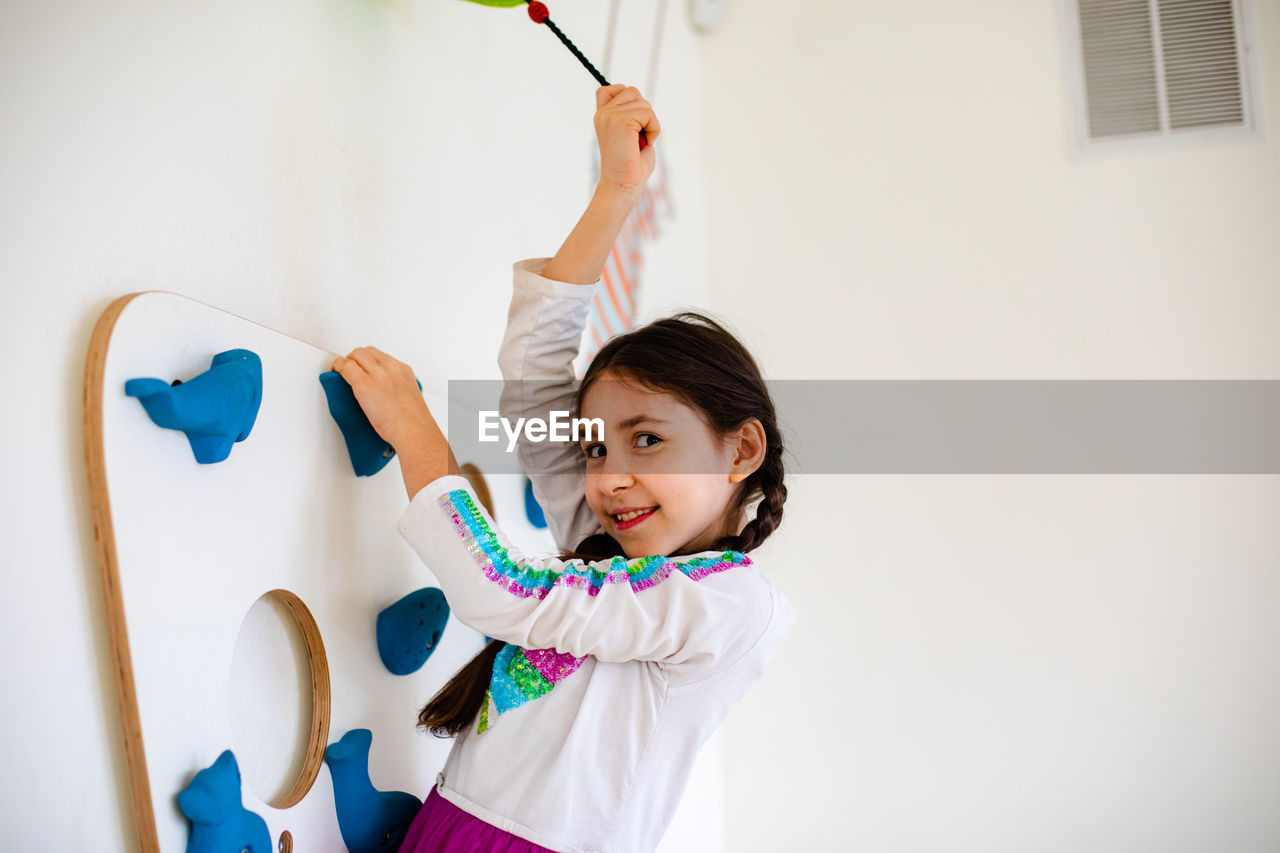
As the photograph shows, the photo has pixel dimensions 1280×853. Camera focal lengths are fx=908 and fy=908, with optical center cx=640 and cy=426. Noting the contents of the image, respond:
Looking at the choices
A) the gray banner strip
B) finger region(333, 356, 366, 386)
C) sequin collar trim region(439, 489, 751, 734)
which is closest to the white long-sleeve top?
sequin collar trim region(439, 489, 751, 734)

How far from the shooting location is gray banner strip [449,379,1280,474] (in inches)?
62.4

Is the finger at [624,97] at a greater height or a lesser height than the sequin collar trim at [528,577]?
greater

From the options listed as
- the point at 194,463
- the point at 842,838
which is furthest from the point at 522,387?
the point at 842,838

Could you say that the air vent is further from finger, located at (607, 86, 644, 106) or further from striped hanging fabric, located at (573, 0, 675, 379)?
finger, located at (607, 86, 644, 106)

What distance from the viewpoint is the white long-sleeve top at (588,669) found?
0.68 m

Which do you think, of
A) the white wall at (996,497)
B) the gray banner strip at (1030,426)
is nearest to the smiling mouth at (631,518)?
the gray banner strip at (1030,426)

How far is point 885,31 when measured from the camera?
5.92ft

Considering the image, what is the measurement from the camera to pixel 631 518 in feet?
2.71

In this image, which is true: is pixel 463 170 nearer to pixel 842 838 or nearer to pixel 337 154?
pixel 337 154

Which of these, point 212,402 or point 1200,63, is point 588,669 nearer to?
point 212,402

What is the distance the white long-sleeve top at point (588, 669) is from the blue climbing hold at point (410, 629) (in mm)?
78

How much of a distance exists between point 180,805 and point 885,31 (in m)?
1.79

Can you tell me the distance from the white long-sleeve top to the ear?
0.12 meters

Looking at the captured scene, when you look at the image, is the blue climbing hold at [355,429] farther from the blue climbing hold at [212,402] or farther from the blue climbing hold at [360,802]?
the blue climbing hold at [360,802]
